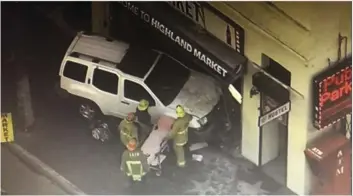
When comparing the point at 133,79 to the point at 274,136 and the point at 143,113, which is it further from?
the point at 274,136

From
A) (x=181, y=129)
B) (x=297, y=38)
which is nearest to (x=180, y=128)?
(x=181, y=129)

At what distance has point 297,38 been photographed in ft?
6.06

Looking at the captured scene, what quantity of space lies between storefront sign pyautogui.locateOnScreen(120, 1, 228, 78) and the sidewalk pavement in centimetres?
43

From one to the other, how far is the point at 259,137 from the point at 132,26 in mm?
390

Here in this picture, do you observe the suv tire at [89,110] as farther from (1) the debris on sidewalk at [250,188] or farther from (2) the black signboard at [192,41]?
(1) the debris on sidewalk at [250,188]

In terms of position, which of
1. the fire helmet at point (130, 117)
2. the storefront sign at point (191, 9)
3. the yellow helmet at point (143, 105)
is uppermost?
the storefront sign at point (191, 9)

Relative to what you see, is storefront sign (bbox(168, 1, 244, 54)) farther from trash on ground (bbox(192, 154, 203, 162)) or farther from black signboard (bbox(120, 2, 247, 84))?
trash on ground (bbox(192, 154, 203, 162))

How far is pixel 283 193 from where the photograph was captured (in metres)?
1.97

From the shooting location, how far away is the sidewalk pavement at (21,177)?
201 centimetres

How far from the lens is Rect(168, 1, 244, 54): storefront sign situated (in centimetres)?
189

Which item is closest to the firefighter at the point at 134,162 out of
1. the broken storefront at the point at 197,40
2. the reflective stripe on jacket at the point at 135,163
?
the reflective stripe on jacket at the point at 135,163

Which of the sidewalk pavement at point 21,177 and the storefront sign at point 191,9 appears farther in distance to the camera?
the sidewalk pavement at point 21,177

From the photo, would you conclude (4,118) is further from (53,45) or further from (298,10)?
(298,10)

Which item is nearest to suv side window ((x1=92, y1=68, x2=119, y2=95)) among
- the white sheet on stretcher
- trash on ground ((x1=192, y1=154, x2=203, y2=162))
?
the white sheet on stretcher
